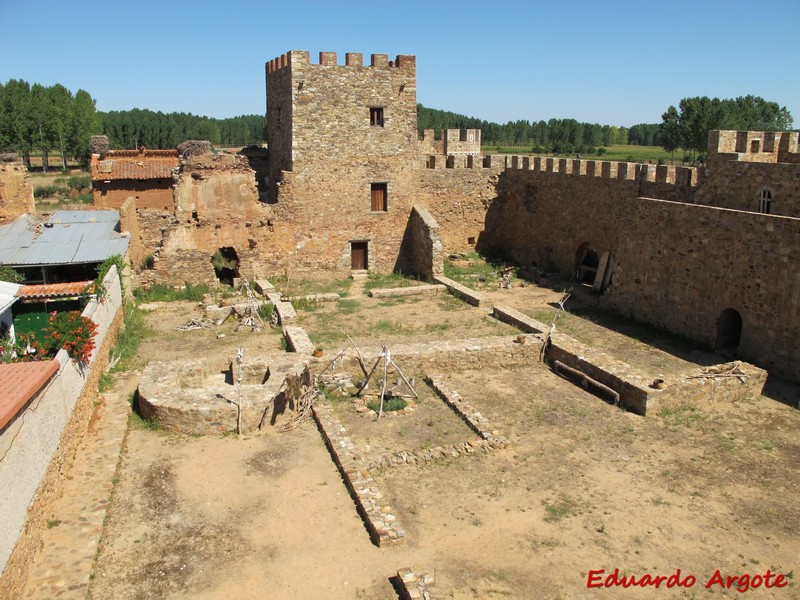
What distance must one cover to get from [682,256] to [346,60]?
471 inches

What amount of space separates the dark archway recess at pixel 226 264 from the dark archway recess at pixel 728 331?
13.8 metres

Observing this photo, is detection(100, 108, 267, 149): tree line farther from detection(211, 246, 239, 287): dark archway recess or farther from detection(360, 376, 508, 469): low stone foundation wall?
detection(360, 376, 508, 469): low stone foundation wall

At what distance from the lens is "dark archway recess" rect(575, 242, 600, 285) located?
21.0 meters

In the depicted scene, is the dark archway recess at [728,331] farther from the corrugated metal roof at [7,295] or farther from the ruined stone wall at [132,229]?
the ruined stone wall at [132,229]

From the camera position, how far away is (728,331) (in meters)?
14.8

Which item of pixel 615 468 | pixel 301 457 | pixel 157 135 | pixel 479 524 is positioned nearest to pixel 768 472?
pixel 615 468

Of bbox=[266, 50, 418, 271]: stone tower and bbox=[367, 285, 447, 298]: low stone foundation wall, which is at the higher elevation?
bbox=[266, 50, 418, 271]: stone tower

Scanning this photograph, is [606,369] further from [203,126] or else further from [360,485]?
[203,126]

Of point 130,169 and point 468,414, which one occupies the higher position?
point 130,169

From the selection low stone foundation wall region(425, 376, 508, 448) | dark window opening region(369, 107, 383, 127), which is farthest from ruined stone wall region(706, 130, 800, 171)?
dark window opening region(369, 107, 383, 127)

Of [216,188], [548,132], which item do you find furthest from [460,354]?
[548,132]

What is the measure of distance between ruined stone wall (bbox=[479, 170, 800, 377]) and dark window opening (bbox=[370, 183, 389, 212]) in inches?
205

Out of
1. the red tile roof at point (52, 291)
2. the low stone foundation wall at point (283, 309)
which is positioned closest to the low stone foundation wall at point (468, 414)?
the low stone foundation wall at point (283, 309)

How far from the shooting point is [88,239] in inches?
688
